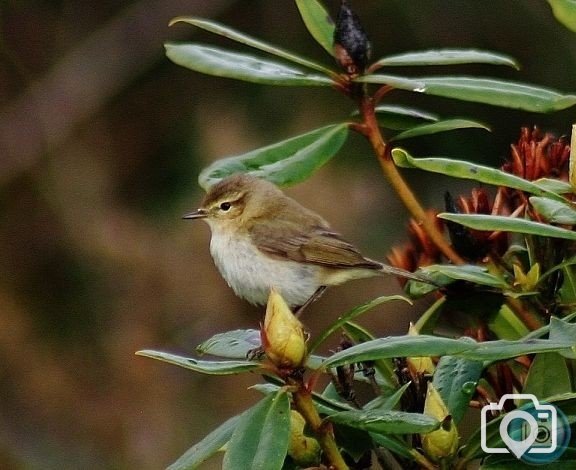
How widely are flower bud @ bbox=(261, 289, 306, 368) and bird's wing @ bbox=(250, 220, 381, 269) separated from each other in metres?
1.65

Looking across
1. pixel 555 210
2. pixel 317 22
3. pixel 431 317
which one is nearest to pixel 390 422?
pixel 555 210

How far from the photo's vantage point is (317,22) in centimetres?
242

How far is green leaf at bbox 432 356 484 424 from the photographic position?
178 centimetres

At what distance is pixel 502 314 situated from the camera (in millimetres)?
2082

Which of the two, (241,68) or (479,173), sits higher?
(241,68)

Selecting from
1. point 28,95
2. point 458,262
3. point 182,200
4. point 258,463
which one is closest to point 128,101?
point 28,95

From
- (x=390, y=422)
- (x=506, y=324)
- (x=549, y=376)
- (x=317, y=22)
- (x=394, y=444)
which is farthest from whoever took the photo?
(x=317, y=22)

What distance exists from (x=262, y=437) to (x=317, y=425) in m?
0.09

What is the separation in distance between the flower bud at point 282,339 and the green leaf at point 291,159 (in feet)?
1.99

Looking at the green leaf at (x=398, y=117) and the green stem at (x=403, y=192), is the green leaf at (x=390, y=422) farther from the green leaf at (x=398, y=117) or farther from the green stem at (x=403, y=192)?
the green leaf at (x=398, y=117)

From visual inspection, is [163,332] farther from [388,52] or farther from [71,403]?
[388,52]

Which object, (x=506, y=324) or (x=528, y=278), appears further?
(x=506, y=324)

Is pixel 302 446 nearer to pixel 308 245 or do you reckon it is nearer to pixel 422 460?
pixel 422 460

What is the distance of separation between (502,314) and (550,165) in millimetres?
257
